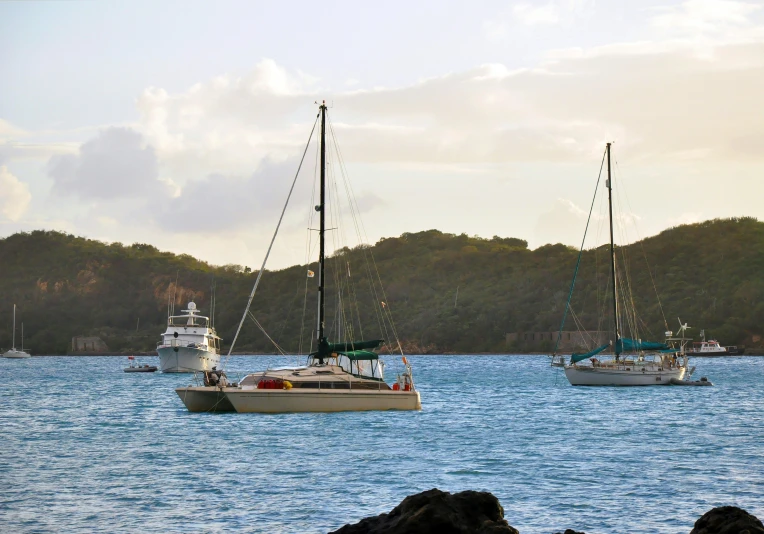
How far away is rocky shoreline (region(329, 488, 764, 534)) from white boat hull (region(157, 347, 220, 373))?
97324 mm

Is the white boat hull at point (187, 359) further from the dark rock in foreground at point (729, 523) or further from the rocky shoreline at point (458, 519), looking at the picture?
the dark rock in foreground at point (729, 523)

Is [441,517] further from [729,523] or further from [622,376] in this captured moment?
[622,376]

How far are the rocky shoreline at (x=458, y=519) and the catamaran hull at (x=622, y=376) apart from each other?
56.4 meters

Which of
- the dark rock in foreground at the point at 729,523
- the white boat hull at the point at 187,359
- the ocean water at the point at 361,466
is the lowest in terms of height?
the ocean water at the point at 361,466

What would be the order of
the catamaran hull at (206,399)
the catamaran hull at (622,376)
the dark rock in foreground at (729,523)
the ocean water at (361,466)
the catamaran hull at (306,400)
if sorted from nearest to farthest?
the dark rock in foreground at (729,523)
the ocean water at (361,466)
the catamaran hull at (306,400)
the catamaran hull at (206,399)
the catamaran hull at (622,376)

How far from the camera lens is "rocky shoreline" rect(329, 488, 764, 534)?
14.4 metres

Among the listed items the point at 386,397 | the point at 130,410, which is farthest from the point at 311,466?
the point at 130,410

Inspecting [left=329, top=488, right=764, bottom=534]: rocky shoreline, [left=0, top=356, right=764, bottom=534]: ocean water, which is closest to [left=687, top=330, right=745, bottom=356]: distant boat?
[left=0, top=356, right=764, bottom=534]: ocean water

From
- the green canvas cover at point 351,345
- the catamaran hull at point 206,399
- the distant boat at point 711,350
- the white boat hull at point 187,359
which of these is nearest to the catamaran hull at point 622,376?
the green canvas cover at point 351,345

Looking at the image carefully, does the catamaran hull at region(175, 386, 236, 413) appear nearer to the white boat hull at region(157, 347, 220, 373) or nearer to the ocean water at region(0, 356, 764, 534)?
the ocean water at region(0, 356, 764, 534)

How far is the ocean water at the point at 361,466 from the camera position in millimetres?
22812

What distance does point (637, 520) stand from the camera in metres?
22.1

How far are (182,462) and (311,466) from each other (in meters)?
4.01

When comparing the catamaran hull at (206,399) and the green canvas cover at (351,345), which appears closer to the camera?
the catamaran hull at (206,399)
